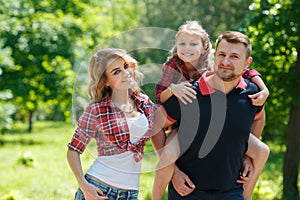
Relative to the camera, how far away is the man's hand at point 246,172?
9.03 feet

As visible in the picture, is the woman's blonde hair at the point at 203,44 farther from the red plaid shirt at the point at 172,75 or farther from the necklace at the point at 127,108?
the necklace at the point at 127,108

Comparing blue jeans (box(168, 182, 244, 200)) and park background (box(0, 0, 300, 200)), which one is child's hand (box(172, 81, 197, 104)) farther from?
blue jeans (box(168, 182, 244, 200))

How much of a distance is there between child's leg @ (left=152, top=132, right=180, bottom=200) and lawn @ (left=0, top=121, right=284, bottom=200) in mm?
85

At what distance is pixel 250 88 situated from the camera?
2.73m

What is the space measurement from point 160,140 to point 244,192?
55 cm

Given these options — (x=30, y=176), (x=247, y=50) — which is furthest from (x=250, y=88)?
(x=30, y=176)

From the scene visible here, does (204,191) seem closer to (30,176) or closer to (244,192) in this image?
(244,192)

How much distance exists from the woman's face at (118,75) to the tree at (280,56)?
2.84 meters

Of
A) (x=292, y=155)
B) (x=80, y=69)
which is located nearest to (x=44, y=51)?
(x=292, y=155)

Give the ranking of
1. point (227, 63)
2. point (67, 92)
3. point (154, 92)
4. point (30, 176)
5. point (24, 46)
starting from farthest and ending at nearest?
point (67, 92) < point (24, 46) < point (30, 176) < point (154, 92) < point (227, 63)

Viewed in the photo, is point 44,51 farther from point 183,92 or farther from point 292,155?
point 183,92

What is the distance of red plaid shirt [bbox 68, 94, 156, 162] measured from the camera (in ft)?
8.70

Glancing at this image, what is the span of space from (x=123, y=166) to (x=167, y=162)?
0.72 ft

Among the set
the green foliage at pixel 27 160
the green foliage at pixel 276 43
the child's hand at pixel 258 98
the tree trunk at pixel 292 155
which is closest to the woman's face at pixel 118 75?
the child's hand at pixel 258 98
